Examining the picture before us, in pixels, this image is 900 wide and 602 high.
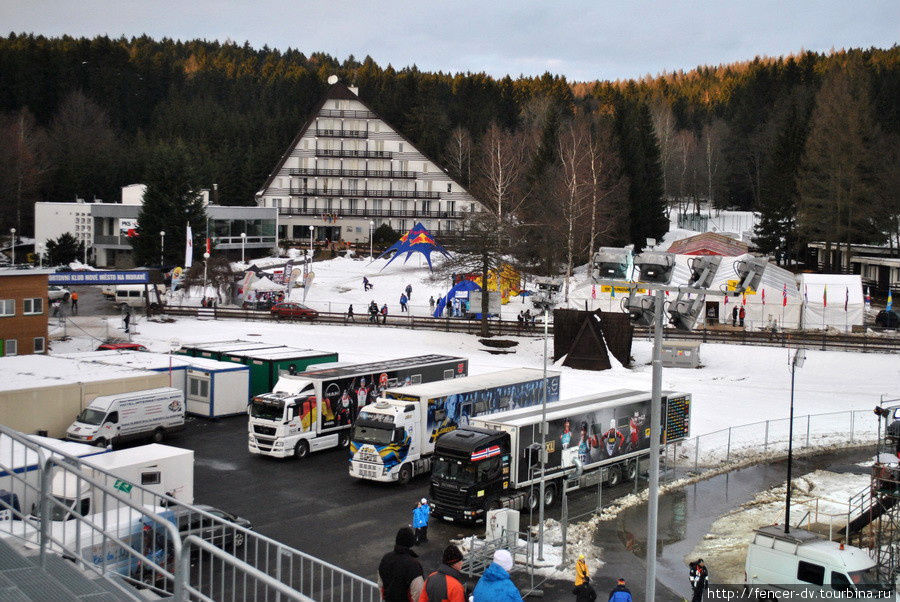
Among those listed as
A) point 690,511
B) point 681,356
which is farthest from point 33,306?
point 681,356

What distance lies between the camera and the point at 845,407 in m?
37.1

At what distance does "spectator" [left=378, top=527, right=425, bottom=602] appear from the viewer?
884 centimetres

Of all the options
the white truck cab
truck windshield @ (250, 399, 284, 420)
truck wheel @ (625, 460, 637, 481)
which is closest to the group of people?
the white truck cab

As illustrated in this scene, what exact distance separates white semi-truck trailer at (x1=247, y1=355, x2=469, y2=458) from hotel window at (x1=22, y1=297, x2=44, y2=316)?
16507 mm

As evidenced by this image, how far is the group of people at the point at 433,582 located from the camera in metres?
8.46

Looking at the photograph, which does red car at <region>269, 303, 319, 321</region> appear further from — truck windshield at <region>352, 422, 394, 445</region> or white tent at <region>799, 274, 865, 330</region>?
truck windshield at <region>352, 422, 394, 445</region>

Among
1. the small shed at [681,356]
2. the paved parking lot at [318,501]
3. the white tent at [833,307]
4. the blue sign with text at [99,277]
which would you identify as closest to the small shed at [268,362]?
the paved parking lot at [318,501]

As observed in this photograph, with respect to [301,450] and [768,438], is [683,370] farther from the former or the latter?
[301,450]

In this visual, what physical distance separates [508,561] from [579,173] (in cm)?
5884

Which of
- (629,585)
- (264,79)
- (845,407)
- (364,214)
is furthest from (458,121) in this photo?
(629,585)

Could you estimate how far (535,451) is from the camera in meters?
23.1

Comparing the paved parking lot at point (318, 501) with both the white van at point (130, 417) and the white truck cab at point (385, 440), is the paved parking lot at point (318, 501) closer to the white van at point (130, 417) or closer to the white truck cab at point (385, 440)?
the white truck cab at point (385, 440)

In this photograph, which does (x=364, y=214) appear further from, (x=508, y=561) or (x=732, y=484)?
(x=508, y=561)

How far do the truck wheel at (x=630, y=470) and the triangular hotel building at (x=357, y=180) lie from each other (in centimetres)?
6913
